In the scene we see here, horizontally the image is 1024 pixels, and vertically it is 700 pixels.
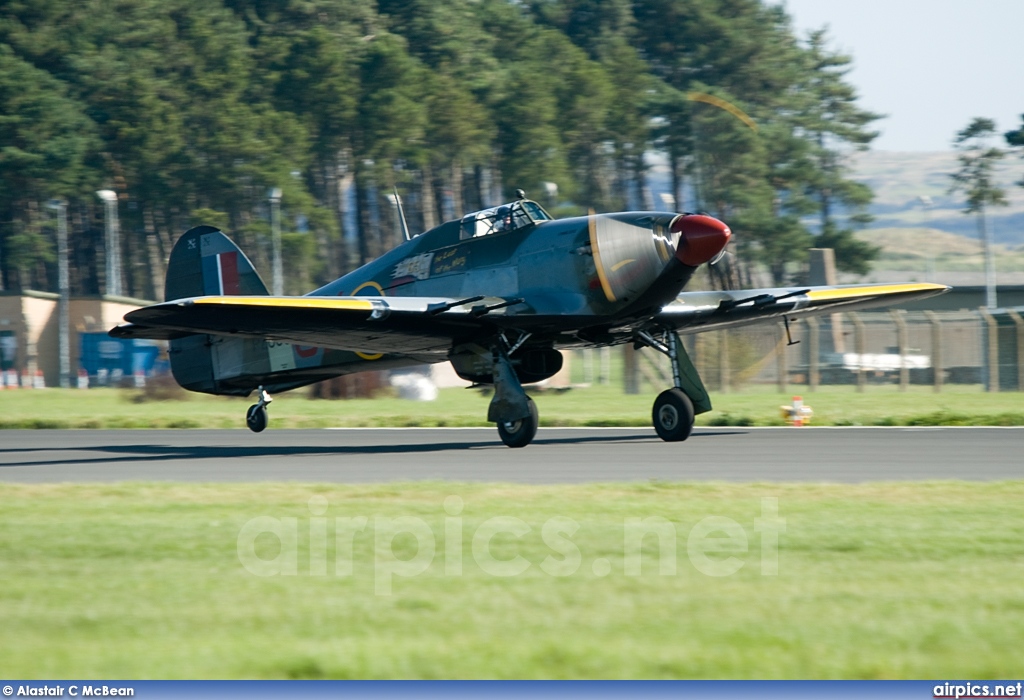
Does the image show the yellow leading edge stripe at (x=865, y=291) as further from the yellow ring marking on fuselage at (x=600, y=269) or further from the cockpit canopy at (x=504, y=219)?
the cockpit canopy at (x=504, y=219)

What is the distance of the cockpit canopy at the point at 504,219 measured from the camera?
15656 millimetres

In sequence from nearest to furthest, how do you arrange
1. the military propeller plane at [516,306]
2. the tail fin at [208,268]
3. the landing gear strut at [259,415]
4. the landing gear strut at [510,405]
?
the military propeller plane at [516,306]
the landing gear strut at [510,405]
the tail fin at [208,268]
the landing gear strut at [259,415]

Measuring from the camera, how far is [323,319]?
14117 millimetres

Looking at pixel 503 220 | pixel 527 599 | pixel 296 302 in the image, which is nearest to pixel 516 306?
pixel 503 220

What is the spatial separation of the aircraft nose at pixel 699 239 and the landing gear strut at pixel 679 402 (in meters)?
2.23

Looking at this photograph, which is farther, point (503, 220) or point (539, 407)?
point (539, 407)

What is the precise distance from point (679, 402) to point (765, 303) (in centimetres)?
207

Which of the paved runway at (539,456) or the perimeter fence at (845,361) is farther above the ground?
the perimeter fence at (845,361)

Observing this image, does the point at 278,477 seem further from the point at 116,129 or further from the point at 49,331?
the point at 116,129

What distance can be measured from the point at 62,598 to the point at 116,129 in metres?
61.7

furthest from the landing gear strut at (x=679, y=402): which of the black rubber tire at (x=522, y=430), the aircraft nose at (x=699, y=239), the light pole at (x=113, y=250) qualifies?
the light pole at (x=113, y=250)

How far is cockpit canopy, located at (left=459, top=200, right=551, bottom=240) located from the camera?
51.4ft

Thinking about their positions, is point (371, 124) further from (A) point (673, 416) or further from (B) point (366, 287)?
(A) point (673, 416)

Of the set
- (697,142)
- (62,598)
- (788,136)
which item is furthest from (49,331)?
(62,598)
